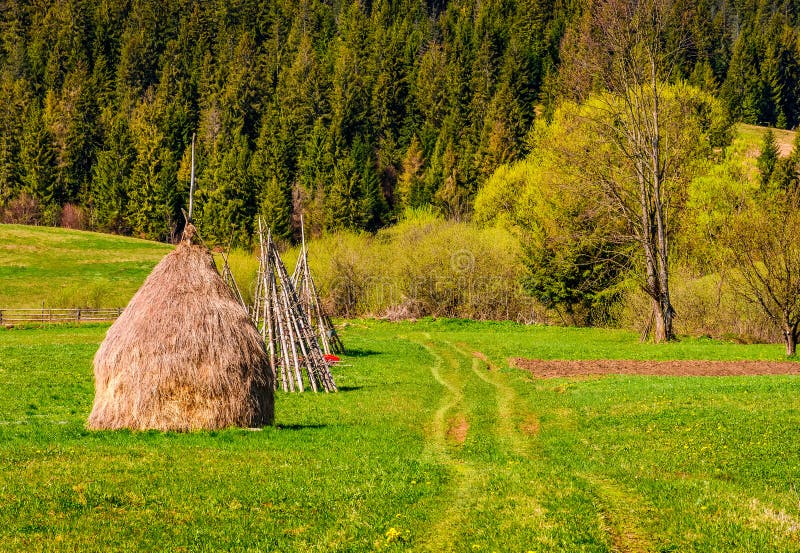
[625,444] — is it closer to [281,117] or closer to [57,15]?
[281,117]

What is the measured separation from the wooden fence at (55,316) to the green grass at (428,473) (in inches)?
1309

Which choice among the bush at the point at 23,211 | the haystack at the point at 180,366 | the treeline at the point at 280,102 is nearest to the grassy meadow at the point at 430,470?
the haystack at the point at 180,366

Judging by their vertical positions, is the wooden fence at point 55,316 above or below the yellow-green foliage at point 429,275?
below

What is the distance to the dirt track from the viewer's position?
25688 mm

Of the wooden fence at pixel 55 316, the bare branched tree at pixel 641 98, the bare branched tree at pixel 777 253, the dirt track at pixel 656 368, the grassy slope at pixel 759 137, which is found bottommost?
the dirt track at pixel 656 368

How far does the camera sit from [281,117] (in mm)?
107500

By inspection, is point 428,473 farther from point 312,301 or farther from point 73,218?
point 73,218

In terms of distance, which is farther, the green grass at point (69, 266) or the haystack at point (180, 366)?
the green grass at point (69, 266)

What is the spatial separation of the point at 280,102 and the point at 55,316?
214 ft

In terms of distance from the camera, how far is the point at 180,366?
14562 millimetres

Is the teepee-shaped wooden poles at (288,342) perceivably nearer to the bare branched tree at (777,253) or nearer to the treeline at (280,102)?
the bare branched tree at (777,253)

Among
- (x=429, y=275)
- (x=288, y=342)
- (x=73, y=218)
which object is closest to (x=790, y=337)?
(x=288, y=342)

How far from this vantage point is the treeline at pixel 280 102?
97.4 meters

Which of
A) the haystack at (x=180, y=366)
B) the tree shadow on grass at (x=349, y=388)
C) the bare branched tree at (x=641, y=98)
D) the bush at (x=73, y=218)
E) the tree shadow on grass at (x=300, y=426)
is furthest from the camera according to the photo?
the bush at (x=73, y=218)
